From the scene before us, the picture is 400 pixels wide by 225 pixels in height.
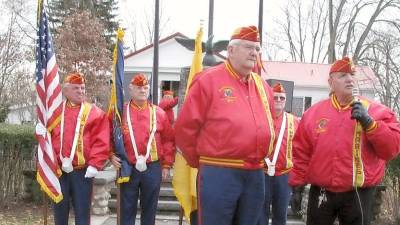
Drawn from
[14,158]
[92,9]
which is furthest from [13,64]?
[14,158]

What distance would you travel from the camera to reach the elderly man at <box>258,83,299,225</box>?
5.86 m

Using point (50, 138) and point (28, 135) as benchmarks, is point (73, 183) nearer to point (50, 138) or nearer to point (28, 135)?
point (50, 138)

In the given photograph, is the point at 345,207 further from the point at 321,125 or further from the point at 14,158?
the point at 14,158

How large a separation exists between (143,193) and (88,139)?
92 cm

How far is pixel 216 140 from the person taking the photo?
11.7 ft

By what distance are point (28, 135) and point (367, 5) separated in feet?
91.2

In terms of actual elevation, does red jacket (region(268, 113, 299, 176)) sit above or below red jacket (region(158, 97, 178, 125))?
below

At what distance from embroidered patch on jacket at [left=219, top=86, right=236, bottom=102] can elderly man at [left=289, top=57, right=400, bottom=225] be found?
946mm

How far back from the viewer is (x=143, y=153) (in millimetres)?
5633

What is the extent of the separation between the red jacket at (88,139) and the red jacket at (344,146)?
7.19ft

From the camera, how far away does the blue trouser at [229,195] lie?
11.7ft

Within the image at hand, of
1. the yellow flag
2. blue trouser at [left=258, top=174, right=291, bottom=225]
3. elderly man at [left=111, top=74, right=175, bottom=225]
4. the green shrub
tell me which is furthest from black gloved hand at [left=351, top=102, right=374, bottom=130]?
the green shrub

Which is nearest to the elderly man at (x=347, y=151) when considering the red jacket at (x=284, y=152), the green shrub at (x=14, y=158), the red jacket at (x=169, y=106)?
the red jacket at (x=284, y=152)

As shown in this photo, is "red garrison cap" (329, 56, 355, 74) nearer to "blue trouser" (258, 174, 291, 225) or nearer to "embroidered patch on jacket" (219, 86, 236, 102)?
"embroidered patch on jacket" (219, 86, 236, 102)
